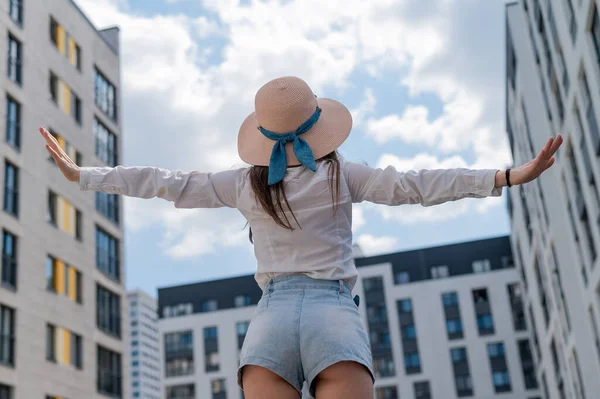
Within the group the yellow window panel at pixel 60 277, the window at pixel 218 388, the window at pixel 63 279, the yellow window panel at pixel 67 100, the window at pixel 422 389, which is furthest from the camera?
the window at pixel 218 388

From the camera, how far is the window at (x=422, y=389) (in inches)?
2482

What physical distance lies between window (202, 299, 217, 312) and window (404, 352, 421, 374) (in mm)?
19773

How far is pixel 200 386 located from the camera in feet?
231

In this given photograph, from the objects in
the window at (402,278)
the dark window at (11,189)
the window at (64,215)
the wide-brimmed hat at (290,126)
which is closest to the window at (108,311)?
the window at (64,215)

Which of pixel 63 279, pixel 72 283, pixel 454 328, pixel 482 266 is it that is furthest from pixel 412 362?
pixel 63 279

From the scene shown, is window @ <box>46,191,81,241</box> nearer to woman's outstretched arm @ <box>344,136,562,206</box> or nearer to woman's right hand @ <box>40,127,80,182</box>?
woman's right hand @ <box>40,127,80,182</box>

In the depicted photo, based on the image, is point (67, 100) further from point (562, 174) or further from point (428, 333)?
point (428, 333)

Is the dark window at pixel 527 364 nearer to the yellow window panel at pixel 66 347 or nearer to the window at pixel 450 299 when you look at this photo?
the window at pixel 450 299

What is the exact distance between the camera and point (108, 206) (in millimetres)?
36438

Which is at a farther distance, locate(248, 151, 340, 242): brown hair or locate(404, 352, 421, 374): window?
locate(404, 352, 421, 374): window

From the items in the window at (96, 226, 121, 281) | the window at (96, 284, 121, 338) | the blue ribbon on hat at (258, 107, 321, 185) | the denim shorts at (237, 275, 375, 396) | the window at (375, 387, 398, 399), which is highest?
the window at (96, 226, 121, 281)

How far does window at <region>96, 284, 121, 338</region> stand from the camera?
34000 mm

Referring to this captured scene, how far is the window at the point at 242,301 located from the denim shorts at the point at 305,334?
234ft

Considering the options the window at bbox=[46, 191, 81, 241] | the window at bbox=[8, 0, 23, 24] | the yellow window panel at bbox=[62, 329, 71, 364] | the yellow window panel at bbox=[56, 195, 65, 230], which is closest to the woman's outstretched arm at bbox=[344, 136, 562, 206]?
the window at bbox=[46, 191, 81, 241]
